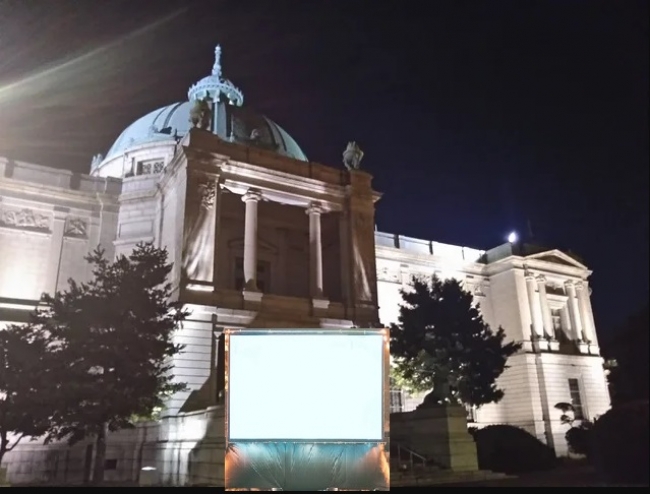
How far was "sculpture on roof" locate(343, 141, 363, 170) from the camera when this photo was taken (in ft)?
96.6

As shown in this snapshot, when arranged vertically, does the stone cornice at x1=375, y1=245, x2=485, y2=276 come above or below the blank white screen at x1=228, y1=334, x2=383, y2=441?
above

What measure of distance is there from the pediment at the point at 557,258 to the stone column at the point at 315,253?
64.9ft

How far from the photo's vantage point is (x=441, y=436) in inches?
665

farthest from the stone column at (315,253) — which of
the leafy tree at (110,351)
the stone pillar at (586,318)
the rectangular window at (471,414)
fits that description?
the stone pillar at (586,318)

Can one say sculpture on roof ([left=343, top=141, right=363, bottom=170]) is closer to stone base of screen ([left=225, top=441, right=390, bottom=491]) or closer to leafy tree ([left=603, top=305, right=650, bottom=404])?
leafy tree ([left=603, top=305, right=650, bottom=404])

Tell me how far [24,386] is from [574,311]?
122 feet

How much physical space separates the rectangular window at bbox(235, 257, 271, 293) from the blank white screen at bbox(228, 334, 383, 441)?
19.2 metres

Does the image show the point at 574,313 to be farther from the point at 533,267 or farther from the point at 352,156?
the point at 352,156

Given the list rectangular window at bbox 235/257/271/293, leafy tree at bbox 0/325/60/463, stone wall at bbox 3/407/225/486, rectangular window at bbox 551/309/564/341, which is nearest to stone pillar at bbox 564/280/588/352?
rectangular window at bbox 551/309/564/341

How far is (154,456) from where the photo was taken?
18.6 metres

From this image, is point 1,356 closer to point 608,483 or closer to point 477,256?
point 608,483

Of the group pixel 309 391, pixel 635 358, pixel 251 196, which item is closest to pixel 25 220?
pixel 251 196

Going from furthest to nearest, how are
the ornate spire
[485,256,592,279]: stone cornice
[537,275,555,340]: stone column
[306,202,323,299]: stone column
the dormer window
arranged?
the ornate spire
[485,256,592,279]: stone cornice
[537,275,555,340]: stone column
the dormer window
[306,202,323,299]: stone column

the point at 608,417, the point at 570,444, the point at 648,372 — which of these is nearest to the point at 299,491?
the point at 648,372
